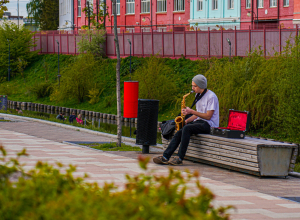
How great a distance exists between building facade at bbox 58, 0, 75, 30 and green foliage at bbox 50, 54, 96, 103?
1197 inches

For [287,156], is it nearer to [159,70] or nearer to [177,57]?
[159,70]

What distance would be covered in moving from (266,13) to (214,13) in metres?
6.91

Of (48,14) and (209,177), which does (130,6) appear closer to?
(48,14)

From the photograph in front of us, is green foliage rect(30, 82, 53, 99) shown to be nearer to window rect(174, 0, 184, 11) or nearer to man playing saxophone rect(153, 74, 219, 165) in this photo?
window rect(174, 0, 184, 11)

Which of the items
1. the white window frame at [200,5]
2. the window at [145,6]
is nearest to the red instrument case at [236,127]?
the white window frame at [200,5]

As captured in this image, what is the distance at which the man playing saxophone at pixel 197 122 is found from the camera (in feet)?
32.3

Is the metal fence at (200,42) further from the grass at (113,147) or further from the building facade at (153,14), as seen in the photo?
the grass at (113,147)

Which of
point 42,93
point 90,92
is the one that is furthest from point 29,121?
point 42,93

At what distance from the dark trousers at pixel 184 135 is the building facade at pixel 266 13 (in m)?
36.2

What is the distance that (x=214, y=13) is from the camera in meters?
53.6

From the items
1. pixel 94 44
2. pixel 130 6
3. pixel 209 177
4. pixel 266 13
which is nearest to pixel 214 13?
pixel 266 13

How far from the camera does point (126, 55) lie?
48.5 m

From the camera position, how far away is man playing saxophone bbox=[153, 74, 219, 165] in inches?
387

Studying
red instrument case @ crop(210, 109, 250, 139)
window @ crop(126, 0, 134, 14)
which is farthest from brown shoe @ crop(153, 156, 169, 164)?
window @ crop(126, 0, 134, 14)
